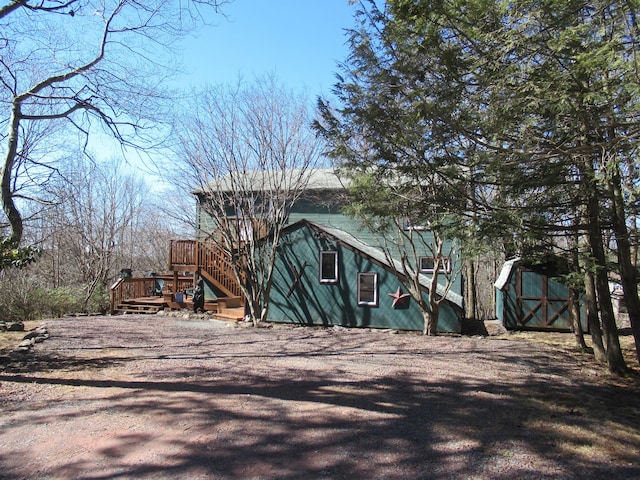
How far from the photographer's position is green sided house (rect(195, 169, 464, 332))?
50.5 ft

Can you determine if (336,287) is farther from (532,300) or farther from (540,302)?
(540,302)

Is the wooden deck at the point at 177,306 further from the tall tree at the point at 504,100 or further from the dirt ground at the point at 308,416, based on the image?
the tall tree at the point at 504,100

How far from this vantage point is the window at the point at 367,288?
15648 mm

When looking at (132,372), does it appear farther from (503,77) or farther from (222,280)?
(222,280)

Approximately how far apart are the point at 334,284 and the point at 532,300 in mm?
7635

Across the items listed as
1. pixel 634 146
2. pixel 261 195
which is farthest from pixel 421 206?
pixel 261 195

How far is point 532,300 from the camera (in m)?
17.3

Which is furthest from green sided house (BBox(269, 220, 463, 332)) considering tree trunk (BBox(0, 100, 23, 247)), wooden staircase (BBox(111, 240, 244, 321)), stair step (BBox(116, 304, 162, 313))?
tree trunk (BBox(0, 100, 23, 247))

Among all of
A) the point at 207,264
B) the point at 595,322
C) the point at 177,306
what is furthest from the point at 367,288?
the point at 177,306

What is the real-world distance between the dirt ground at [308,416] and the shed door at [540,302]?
860 centimetres

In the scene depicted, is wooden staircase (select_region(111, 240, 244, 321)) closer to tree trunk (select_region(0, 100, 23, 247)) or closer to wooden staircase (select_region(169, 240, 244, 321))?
wooden staircase (select_region(169, 240, 244, 321))

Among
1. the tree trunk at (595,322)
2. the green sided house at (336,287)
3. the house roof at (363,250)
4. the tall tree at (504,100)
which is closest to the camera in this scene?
the tall tree at (504,100)

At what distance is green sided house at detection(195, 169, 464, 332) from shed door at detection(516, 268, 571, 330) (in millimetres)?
3122

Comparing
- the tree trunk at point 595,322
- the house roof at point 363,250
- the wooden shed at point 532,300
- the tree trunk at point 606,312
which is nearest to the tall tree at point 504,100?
the tree trunk at point 606,312
